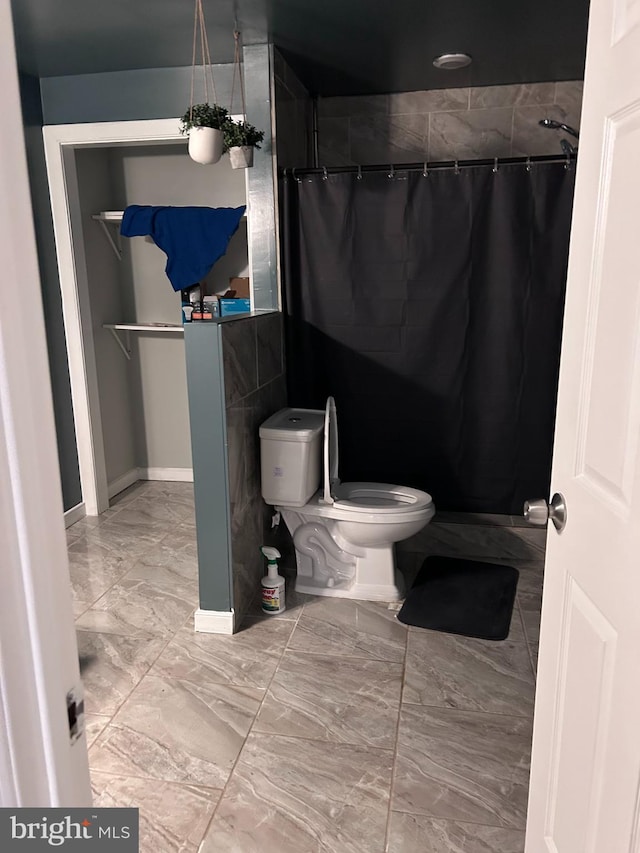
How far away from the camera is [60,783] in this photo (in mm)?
685

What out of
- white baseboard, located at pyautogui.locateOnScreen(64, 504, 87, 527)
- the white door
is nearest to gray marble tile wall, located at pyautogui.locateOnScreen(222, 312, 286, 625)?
white baseboard, located at pyautogui.locateOnScreen(64, 504, 87, 527)

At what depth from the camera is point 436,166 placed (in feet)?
9.42

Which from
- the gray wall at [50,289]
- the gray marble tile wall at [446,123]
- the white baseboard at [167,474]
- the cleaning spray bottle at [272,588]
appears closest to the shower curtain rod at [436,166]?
the gray marble tile wall at [446,123]

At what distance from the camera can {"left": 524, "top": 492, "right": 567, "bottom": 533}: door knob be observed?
1.19 metres

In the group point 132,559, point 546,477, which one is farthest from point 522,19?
point 132,559

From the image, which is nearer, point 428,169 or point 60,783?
point 60,783

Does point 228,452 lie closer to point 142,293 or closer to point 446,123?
point 142,293

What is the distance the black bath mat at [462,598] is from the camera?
2.62 metres

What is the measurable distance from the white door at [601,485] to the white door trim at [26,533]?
737mm

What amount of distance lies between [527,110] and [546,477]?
192cm

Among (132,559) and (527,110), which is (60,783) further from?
(527,110)

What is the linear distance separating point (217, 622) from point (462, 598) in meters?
1.07

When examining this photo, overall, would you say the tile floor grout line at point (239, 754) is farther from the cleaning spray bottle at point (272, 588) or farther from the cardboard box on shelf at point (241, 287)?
the cardboard box on shelf at point (241, 287)

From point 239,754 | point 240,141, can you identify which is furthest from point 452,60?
point 239,754
